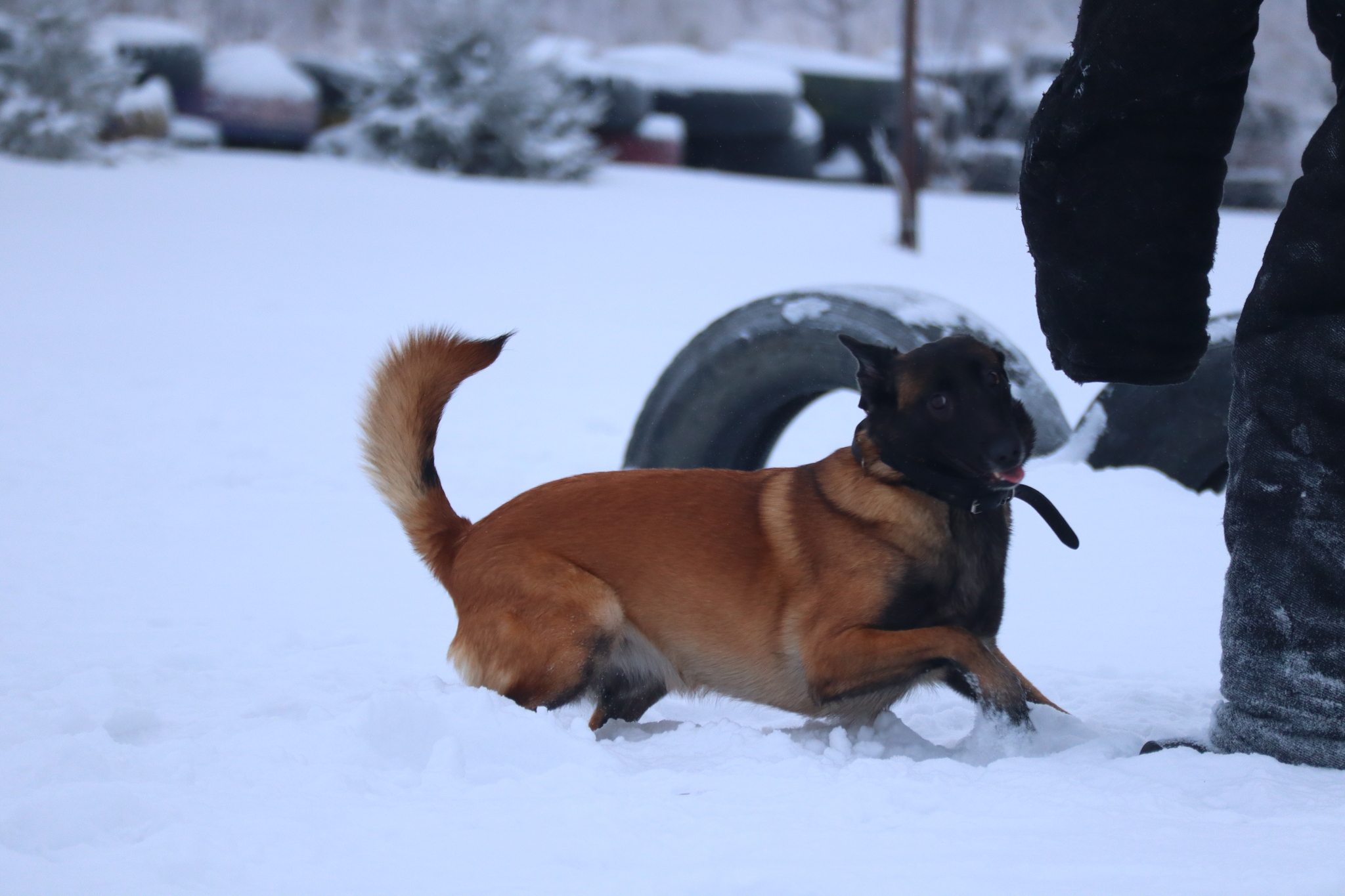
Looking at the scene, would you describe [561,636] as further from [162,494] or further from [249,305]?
[249,305]

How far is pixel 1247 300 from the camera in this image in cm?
204

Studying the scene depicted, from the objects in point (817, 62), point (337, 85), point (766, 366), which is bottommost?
point (766, 366)

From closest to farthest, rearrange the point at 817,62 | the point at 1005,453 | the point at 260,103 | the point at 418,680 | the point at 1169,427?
the point at 1005,453
the point at 418,680
the point at 1169,427
the point at 260,103
the point at 817,62

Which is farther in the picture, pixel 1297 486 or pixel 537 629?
pixel 537 629

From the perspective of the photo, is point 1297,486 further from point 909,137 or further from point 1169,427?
point 909,137

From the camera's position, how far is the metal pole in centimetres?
1052

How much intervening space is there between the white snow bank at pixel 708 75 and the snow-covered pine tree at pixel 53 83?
601cm

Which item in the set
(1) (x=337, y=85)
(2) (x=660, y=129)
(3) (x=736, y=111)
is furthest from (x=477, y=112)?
(3) (x=736, y=111)

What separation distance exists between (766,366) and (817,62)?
1643 centimetres

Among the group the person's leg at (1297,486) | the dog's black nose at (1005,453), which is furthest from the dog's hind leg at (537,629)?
the person's leg at (1297,486)

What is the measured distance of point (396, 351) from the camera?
2.68 meters

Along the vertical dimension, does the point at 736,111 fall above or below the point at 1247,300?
above

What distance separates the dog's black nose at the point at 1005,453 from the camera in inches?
88.4

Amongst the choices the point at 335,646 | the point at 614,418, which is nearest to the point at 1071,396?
the point at 614,418
